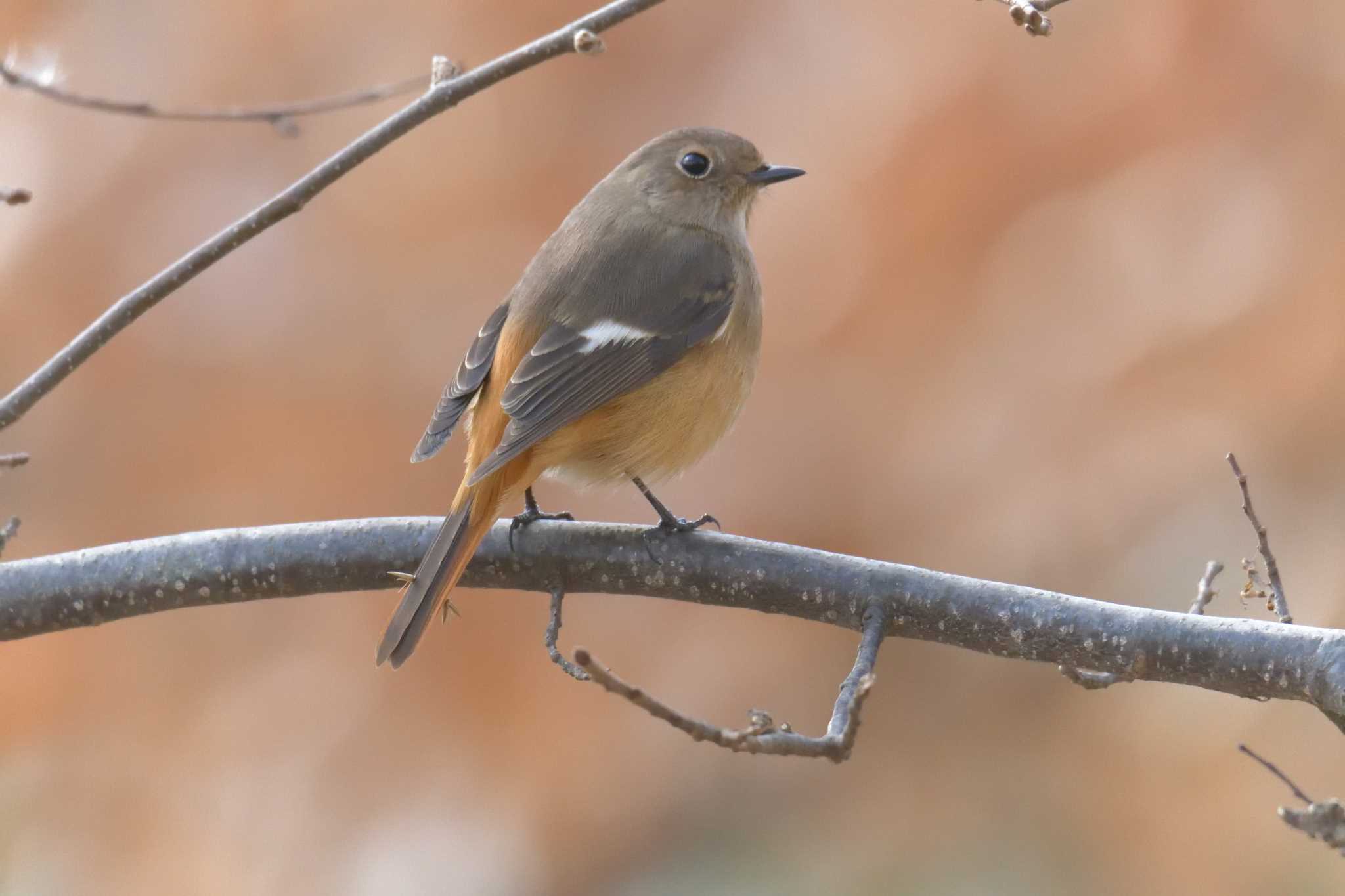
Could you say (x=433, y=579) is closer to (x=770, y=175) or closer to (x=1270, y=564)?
(x=1270, y=564)

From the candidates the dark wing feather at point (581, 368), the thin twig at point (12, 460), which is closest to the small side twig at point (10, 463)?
the thin twig at point (12, 460)

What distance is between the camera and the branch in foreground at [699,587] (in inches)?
91.0

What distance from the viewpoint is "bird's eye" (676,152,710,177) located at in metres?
3.85

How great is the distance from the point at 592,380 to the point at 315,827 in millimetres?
2231

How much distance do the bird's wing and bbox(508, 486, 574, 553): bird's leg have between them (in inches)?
6.5

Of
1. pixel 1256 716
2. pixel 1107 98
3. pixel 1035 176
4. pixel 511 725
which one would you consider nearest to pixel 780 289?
pixel 1035 176

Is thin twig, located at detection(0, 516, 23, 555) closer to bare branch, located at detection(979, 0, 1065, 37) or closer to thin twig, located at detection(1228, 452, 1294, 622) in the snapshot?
bare branch, located at detection(979, 0, 1065, 37)

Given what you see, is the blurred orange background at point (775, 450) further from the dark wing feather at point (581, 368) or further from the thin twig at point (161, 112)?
the thin twig at point (161, 112)

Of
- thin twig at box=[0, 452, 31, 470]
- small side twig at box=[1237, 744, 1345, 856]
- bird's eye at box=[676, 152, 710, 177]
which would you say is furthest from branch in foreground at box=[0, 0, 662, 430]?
small side twig at box=[1237, 744, 1345, 856]

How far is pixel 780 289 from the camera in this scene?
466 cm

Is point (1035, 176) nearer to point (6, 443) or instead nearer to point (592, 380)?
point (592, 380)

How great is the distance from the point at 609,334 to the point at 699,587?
834 millimetres

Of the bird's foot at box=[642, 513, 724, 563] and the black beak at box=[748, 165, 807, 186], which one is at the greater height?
the black beak at box=[748, 165, 807, 186]

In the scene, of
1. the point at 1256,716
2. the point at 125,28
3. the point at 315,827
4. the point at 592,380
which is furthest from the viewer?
the point at 125,28
